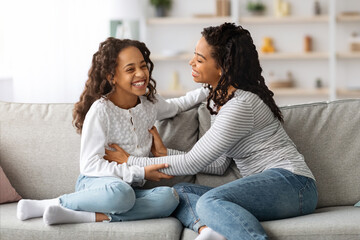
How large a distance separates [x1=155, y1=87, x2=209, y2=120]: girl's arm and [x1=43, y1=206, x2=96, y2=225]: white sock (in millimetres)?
571

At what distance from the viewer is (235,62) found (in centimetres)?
216

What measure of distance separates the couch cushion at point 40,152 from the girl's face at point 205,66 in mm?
615

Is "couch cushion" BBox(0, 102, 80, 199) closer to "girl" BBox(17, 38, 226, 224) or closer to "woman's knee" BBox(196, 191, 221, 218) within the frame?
"girl" BBox(17, 38, 226, 224)

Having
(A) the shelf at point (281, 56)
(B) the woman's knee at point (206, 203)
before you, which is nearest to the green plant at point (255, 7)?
(A) the shelf at point (281, 56)

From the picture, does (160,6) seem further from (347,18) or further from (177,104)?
(177,104)

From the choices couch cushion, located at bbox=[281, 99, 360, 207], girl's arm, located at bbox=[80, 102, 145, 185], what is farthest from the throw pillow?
couch cushion, located at bbox=[281, 99, 360, 207]

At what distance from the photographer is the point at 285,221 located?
6.45 ft

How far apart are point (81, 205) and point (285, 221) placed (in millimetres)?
735

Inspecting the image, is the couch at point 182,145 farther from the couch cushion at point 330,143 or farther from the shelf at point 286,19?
the shelf at point 286,19

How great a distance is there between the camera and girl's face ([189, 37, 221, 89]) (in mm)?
2209

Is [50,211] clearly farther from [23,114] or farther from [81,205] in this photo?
[23,114]

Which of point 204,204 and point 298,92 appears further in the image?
point 298,92

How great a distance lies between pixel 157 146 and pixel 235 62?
48cm

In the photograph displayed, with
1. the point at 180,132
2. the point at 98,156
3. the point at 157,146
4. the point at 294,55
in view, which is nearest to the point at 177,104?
the point at 180,132
